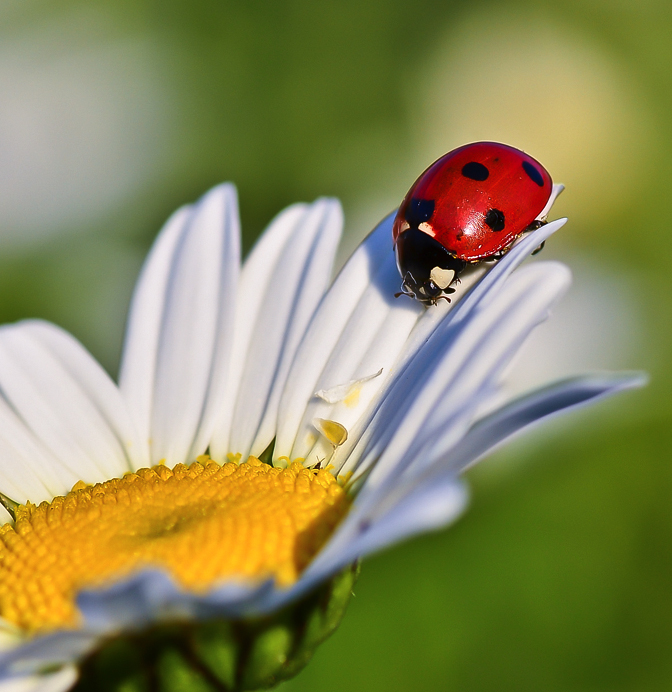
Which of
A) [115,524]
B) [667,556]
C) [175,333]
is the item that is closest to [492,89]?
[667,556]

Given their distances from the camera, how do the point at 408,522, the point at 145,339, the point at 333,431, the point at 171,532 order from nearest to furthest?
the point at 408,522, the point at 171,532, the point at 333,431, the point at 145,339

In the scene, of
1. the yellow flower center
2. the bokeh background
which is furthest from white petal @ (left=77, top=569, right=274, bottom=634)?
the bokeh background

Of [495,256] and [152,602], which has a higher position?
[495,256]

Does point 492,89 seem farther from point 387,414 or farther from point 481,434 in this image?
point 481,434

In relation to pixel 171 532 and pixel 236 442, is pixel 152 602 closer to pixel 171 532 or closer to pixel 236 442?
pixel 171 532

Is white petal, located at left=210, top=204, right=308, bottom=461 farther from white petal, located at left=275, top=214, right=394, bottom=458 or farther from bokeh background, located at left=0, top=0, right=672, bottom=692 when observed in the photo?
bokeh background, located at left=0, top=0, right=672, bottom=692

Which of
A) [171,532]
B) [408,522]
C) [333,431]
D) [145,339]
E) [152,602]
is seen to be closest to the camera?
[408,522]

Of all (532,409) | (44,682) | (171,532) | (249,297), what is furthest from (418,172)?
(44,682)
